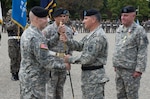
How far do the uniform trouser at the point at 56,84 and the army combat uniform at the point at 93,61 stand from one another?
1026 millimetres

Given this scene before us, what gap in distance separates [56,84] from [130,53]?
1432 millimetres

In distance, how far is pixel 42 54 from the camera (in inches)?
168

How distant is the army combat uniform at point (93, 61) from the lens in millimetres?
4656

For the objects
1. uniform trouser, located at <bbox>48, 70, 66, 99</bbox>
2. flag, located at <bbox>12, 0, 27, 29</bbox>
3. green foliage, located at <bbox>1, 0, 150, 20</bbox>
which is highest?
green foliage, located at <bbox>1, 0, 150, 20</bbox>

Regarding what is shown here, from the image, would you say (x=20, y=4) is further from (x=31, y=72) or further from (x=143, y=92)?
(x=31, y=72)

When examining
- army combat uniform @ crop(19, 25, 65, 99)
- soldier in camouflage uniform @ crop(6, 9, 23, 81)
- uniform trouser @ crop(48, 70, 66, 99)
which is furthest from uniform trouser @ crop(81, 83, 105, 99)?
soldier in camouflage uniform @ crop(6, 9, 23, 81)

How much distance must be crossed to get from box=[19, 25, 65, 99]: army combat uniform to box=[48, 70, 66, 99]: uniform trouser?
4.21 ft

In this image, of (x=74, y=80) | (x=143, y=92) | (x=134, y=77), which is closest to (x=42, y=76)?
(x=134, y=77)

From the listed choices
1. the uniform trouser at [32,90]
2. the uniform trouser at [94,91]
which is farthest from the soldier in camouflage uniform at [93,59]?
the uniform trouser at [32,90]

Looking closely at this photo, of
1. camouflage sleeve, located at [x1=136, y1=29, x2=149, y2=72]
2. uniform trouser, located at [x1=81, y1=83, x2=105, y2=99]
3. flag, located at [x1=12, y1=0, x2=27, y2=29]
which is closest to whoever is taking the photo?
uniform trouser, located at [x1=81, y1=83, x2=105, y2=99]

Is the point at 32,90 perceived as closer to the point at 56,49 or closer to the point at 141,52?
the point at 56,49

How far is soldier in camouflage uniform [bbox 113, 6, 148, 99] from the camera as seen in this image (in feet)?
17.1

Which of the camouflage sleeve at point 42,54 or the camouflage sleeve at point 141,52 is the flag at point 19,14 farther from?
the camouflage sleeve at point 42,54

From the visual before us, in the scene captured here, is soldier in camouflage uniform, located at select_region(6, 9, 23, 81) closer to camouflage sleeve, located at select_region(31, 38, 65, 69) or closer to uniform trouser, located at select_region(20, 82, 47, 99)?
uniform trouser, located at select_region(20, 82, 47, 99)
